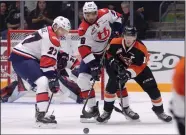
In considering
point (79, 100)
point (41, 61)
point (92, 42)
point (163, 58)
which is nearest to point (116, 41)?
point (92, 42)

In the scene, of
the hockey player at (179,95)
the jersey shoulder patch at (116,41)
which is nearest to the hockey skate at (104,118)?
the jersey shoulder patch at (116,41)

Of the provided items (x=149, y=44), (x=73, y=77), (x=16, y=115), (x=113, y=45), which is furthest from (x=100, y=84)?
(x=113, y=45)

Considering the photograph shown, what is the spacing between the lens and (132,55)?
4590mm

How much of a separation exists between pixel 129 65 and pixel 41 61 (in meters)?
0.66

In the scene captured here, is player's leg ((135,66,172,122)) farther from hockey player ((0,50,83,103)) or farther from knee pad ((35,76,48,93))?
hockey player ((0,50,83,103))

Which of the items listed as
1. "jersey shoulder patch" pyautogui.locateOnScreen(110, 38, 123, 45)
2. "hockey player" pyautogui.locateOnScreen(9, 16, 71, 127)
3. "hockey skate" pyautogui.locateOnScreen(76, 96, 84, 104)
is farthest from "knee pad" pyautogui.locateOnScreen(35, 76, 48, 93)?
"hockey skate" pyautogui.locateOnScreen(76, 96, 84, 104)

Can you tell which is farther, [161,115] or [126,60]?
[161,115]

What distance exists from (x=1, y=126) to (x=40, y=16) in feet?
10.3

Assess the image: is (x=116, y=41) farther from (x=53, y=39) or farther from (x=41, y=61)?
(x=41, y=61)

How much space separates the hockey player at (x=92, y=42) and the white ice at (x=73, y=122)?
0.80 ft

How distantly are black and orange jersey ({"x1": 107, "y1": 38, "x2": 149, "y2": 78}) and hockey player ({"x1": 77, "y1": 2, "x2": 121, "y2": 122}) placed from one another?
9.9 inches

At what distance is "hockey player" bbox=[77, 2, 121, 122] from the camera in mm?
4824

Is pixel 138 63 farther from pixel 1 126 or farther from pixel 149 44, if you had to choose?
pixel 149 44

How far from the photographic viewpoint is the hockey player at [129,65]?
15.0ft
